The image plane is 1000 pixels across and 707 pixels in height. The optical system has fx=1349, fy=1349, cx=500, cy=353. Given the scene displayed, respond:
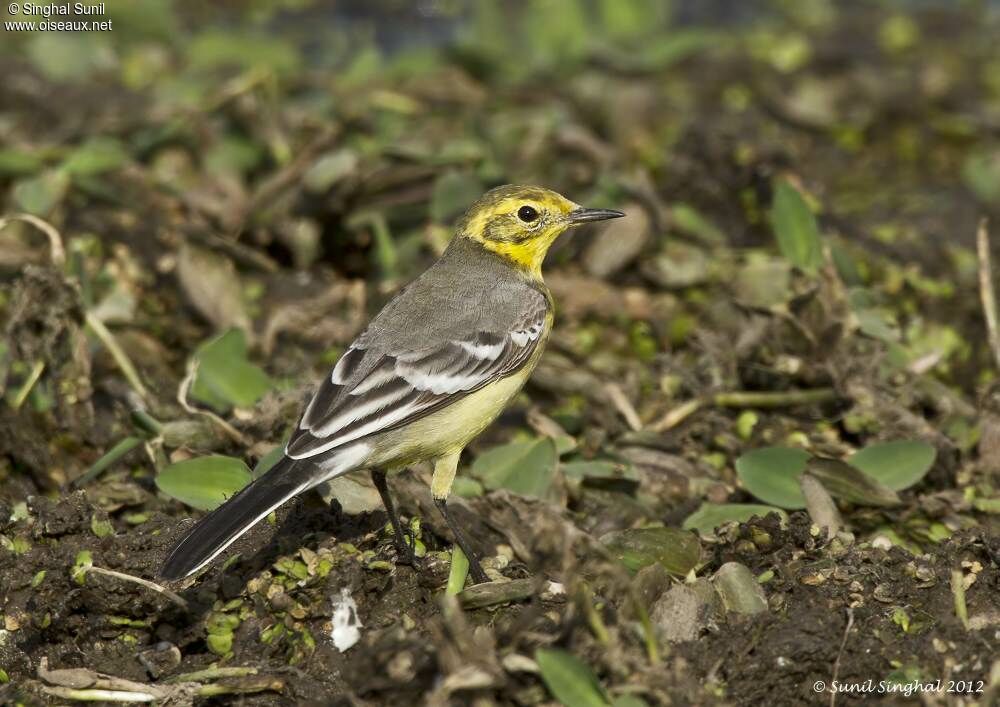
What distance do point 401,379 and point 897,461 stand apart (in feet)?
7.98

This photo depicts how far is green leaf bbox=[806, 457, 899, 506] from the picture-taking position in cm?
624

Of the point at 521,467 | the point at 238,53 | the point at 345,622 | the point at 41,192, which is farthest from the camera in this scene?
the point at 238,53

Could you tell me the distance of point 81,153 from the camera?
367 inches

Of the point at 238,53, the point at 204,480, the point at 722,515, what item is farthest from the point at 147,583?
the point at 238,53

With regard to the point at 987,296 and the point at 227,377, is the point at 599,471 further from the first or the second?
the point at 987,296

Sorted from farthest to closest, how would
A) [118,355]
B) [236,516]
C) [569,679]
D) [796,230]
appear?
[796,230] < [118,355] < [236,516] < [569,679]

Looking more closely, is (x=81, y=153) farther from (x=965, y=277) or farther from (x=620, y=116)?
(x=965, y=277)

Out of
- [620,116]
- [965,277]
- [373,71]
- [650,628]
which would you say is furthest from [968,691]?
[373,71]

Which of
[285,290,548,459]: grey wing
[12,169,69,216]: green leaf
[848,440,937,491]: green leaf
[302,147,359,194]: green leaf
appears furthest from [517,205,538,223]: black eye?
[12,169,69,216]: green leaf

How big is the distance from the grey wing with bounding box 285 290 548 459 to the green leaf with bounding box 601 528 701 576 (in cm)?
99

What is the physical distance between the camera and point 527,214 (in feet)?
24.2

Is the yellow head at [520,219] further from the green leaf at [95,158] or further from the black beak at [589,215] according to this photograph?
the green leaf at [95,158]

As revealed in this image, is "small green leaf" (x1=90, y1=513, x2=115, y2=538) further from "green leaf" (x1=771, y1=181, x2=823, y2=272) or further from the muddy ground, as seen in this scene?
"green leaf" (x1=771, y1=181, x2=823, y2=272)

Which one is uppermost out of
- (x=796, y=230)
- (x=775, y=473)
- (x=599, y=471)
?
(x=796, y=230)
